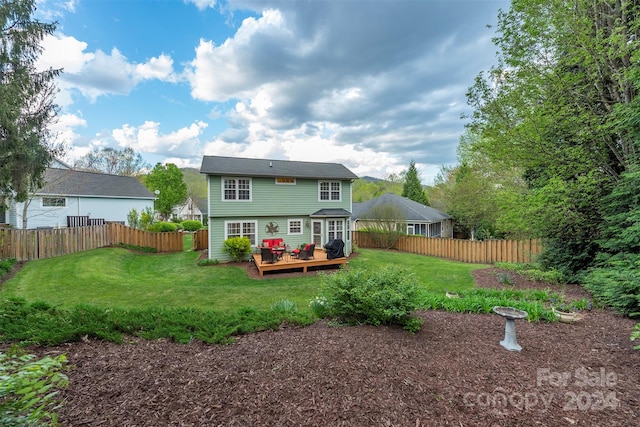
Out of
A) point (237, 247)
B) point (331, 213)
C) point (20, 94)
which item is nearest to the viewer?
point (20, 94)

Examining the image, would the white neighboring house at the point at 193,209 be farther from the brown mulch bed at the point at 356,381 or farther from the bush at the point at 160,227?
the brown mulch bed at the point at 356,381

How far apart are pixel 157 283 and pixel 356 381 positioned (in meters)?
9.19

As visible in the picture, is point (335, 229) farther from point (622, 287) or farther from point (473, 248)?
point (622, 287)

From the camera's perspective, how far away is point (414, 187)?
30391 millimetres

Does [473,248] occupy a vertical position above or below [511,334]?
below

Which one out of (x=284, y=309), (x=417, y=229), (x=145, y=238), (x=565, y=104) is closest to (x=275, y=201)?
(x=145, y=238)

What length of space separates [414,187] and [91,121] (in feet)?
93.6

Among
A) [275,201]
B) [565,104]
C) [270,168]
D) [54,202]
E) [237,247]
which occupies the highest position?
[565,104]

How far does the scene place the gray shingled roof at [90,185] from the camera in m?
17.9

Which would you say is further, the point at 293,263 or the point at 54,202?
the point at 54,202

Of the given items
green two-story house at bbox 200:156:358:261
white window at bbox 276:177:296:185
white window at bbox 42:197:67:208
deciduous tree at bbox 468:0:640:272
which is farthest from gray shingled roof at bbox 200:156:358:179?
white window at bbox 42:197:67:208

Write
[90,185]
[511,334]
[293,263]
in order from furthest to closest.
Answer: [90,185], [293,263], [511,334]

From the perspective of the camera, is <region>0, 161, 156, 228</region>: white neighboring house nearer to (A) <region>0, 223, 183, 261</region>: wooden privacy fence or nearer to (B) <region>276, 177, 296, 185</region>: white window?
(A) <region>0, 223, 183, 261</region>: wooden privacy fence

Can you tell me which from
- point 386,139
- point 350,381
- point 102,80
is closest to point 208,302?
point 350,381
